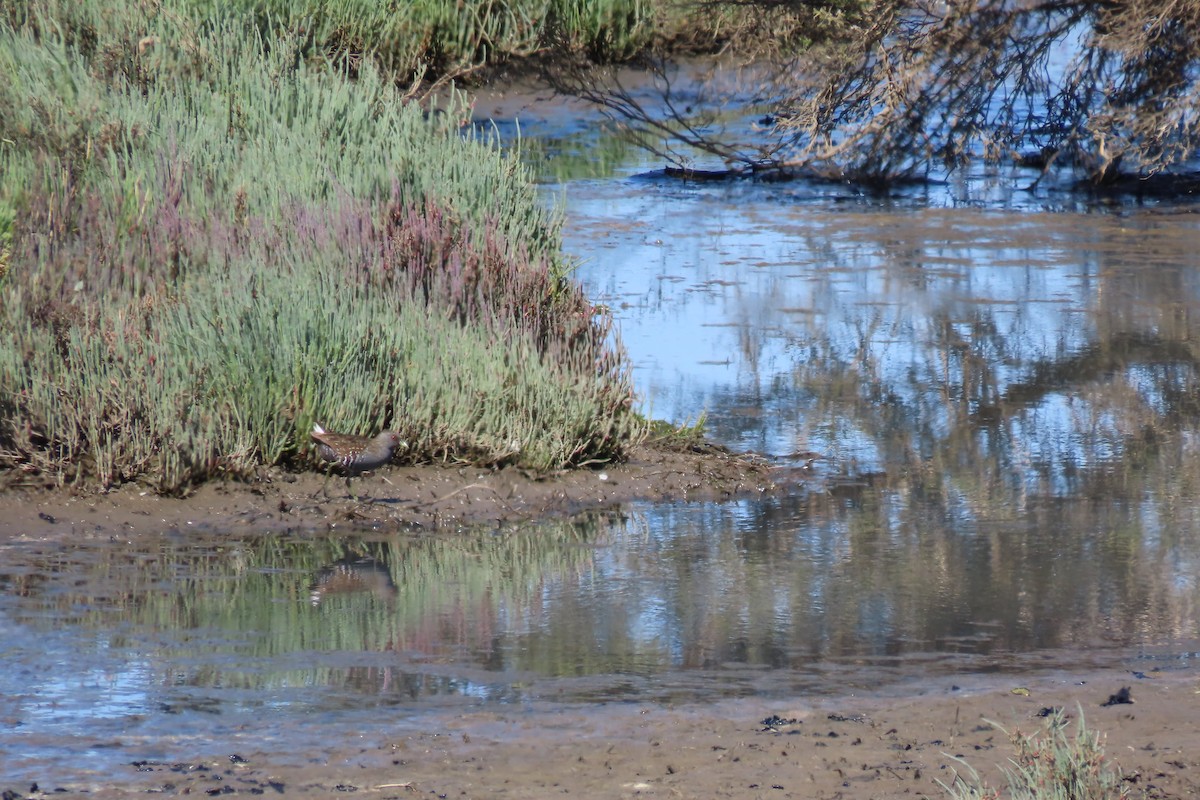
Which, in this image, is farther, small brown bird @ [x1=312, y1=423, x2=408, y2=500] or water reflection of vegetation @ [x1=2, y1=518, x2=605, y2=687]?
small brown bird @ [x1=312, y1=423, x2=408, y2=500]

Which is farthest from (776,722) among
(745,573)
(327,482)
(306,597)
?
(327,482)

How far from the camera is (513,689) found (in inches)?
218

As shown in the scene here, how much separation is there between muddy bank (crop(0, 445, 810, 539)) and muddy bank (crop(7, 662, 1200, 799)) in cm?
263

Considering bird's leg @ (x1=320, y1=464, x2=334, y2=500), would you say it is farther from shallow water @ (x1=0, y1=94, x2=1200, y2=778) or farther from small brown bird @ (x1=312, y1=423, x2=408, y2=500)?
shallow water @ (x1=0, y1=94, x2=1200, y2=778)

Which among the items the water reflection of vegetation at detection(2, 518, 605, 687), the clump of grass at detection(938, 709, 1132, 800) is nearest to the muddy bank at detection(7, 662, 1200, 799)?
the clump of grass at detection(938, 709, 1132, 800)

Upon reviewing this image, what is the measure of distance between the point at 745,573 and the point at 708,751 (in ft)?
6.35

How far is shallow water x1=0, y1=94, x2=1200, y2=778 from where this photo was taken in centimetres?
554

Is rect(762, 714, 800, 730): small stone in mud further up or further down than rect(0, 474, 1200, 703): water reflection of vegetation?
further up

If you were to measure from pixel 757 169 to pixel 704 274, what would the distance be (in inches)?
188

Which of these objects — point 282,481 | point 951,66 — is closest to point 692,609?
point 282,481

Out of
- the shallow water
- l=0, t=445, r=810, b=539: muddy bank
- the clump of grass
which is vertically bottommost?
l=0, t=445, r=810, b=539: muddy bank

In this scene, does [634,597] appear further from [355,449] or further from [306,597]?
[355,449]

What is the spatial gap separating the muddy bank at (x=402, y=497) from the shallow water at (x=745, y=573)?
198mm

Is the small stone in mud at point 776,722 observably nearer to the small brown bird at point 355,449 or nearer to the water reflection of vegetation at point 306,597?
the water reflection of vegetation at point 306,597
